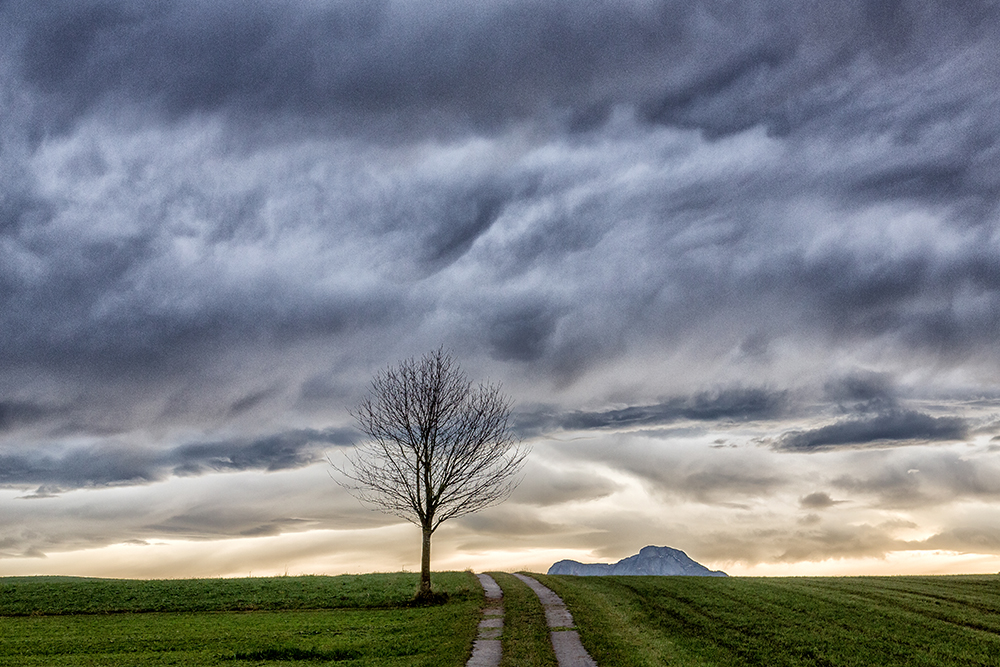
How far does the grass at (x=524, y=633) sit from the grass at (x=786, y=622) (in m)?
1.65


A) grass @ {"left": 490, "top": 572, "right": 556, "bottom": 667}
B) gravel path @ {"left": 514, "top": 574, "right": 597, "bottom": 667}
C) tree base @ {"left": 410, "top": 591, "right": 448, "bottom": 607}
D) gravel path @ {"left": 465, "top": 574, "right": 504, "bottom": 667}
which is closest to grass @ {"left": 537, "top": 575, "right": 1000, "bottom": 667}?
gravel path @ {"left": 514, "top": 574, "right": 597, "bottom": 667}

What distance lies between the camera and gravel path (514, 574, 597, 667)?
20.8m

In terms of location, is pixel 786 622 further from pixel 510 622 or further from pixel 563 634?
pixel 510 622

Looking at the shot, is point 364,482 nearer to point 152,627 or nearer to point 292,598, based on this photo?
point 292,598

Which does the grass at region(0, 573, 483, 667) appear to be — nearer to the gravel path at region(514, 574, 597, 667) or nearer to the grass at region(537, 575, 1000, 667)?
the gravel path at region(514, 574, 597, 667)

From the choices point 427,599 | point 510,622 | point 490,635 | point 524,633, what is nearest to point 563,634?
point 524,633

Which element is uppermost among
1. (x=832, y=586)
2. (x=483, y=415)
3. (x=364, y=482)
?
(x=483, y=415)

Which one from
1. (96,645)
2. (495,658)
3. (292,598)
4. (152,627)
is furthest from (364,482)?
(495,658)

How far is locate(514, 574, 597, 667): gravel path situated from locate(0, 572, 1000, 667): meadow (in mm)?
469

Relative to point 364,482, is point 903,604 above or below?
below

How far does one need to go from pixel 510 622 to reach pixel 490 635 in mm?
2990

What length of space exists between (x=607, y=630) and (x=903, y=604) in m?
19.3

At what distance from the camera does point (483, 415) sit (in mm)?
44094

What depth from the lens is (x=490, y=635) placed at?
25422 millimetres
